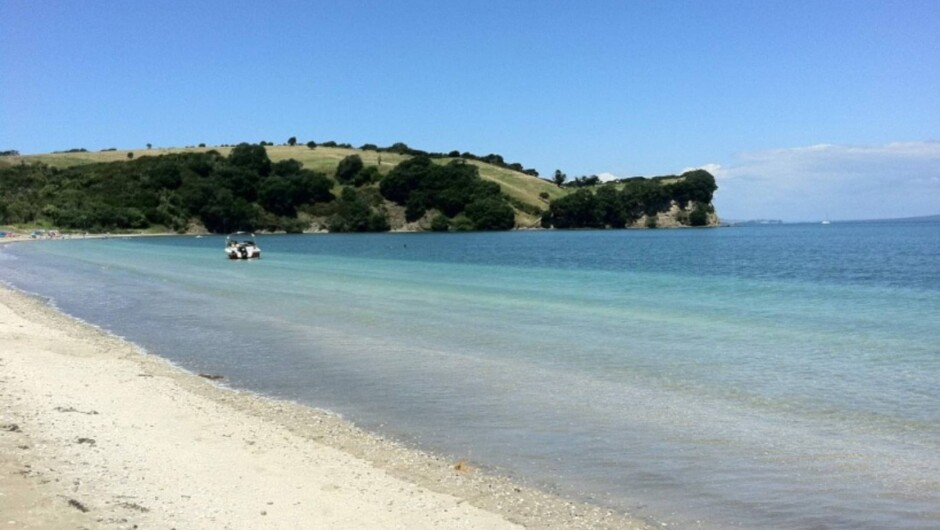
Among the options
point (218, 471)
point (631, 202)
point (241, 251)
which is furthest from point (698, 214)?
point (218, 471)

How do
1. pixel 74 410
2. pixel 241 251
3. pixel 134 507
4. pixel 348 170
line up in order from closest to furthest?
pixel 134 507
pixel 74 410
pixel 241 251
pixel 348 170

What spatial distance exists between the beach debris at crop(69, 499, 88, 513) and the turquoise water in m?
4.49

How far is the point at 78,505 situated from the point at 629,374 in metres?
11.3

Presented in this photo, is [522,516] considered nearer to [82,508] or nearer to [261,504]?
[261,504]

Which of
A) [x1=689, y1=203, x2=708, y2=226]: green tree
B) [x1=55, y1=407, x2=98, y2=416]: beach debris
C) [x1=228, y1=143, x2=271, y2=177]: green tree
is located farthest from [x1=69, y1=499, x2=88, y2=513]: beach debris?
[x1=689, y1=203, x2=708, y2=226]: green tree

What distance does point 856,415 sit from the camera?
12250mm

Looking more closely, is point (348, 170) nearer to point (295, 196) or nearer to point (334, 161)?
point (334, 161)

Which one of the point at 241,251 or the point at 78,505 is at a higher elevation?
the point at 241,251

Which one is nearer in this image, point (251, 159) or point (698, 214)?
point (251, 159)

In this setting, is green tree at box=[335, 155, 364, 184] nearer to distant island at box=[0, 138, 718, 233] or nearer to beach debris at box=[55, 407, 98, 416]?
distant island at box=[0, 138, 718, 233]

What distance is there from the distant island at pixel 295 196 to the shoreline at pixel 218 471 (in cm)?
12876

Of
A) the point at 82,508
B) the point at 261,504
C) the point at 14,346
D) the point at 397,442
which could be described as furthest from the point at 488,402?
the point at 14,346

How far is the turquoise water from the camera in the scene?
29.2 ft

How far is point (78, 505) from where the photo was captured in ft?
22.9
